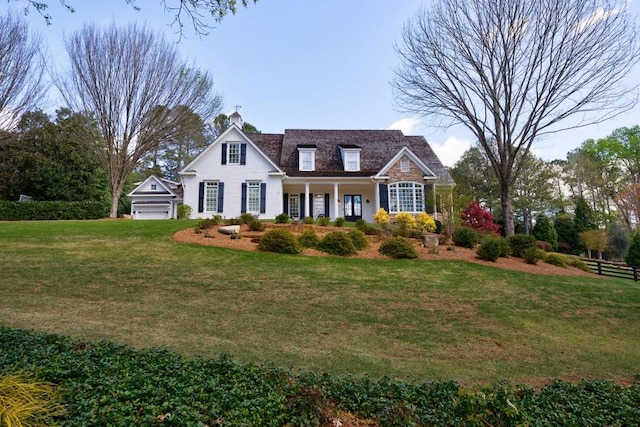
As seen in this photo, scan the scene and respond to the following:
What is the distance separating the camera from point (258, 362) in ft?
16.0

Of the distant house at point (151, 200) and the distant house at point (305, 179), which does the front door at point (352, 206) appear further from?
the distant house at point (151, 200)

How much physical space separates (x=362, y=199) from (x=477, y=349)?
18254 millimetres

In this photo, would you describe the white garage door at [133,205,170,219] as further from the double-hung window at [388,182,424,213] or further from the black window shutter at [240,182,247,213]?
the double-hung window at [388,182,424,213]

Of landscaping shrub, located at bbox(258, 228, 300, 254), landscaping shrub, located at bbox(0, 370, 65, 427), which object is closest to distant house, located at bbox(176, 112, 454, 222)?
landscaping shrub, located at bbox(258, 228, 300, 254)

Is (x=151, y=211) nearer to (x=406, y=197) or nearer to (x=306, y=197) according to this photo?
(x=306, y=197)

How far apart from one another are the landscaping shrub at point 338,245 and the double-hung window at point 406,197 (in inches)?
397

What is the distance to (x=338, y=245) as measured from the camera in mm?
12383

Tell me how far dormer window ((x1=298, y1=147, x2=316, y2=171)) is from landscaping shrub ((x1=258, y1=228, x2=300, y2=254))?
38.1 ft

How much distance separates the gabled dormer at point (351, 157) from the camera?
2358 cm

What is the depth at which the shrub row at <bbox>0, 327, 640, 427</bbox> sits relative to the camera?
2.80 metres

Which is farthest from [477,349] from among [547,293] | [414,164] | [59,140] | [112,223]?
[59,140]

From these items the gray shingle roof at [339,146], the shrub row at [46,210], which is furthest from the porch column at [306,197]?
the shrub row at [46,210]

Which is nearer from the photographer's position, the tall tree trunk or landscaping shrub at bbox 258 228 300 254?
landscaping shrub at bbox 258 228 300 254

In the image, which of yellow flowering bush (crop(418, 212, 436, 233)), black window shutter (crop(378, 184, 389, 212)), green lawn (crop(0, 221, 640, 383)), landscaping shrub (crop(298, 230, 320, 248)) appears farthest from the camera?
black window shutter (crop(378, 184, 389, 212))
